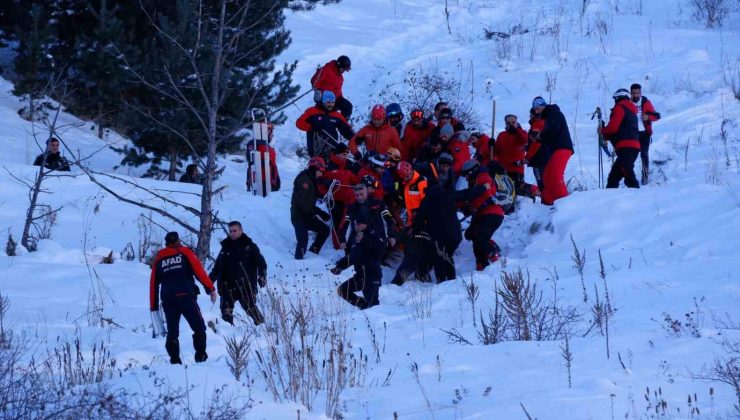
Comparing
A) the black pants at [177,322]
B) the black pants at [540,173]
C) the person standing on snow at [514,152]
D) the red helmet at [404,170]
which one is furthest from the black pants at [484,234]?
Answer: the black pants at [177,322]

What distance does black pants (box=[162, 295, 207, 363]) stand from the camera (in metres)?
9.20

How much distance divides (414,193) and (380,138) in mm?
1577

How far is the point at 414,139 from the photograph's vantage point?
14984mm

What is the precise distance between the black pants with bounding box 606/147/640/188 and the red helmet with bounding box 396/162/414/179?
3183 mm

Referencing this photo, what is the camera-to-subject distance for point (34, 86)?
63.9ft

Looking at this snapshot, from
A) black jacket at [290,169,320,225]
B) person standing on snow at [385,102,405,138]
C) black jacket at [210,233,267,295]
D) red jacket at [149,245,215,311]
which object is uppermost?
person standing on snow at [385,102,405,138]

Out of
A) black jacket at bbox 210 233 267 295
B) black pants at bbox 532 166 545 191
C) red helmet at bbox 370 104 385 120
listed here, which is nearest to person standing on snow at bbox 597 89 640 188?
black pants at bbox 532 166 545 191

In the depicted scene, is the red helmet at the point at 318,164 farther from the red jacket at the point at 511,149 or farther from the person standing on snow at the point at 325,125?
the red jacket at the point at 511,149

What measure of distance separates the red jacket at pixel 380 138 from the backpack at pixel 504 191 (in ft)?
6.28

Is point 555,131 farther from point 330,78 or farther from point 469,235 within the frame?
point 330,78

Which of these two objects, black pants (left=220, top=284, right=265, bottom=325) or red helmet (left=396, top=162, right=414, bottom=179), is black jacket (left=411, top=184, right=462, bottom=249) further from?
black pants (left=220, top=284, right=265, bottom=325)

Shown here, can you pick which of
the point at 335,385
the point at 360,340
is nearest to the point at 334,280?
the point at 360,340

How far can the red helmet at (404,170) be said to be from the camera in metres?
13.2

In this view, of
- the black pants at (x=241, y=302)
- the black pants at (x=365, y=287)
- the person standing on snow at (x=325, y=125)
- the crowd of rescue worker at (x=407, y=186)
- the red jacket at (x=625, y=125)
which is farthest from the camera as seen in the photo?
the person standing on snow at (x=325, y=125)
